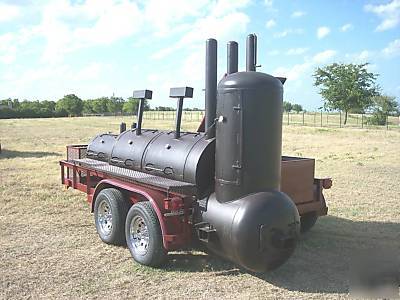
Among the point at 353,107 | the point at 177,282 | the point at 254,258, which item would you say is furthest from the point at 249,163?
the point at 353,107

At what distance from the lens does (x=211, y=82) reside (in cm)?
599

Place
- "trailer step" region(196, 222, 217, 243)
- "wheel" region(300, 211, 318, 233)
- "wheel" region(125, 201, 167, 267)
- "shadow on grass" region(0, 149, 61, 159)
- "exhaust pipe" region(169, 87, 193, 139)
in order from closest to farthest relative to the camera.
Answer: "trailer step" region(196, 222, 217, 243) < "wheel" region(125, 201, 167, 267) < "exhaust pipe" region(169, 87, 193, 139) < "wheel" region(300, 211, 318, 233) < "shadow on grass" region(0, 149, 61, 159)

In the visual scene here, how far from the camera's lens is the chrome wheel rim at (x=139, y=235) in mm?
5809

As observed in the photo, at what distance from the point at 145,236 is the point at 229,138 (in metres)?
1.71

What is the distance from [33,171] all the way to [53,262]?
7.85 m

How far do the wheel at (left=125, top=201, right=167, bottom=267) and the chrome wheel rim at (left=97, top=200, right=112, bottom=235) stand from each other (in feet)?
2.25

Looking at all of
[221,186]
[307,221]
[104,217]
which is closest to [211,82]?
[221,186]

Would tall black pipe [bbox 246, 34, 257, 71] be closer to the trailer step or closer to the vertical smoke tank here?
the vertical smoke tank

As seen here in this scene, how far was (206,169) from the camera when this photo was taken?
5.70 m

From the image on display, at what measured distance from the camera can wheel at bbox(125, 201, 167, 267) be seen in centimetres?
551

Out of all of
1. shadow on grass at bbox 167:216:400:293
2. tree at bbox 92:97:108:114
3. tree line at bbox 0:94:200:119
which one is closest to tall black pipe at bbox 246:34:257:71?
shadow on grass at bbox 167:216:400:293

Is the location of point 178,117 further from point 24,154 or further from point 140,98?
point 24,154

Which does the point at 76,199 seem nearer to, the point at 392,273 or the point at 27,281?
the point at 27,281

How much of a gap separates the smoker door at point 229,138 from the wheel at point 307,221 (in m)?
2.29
